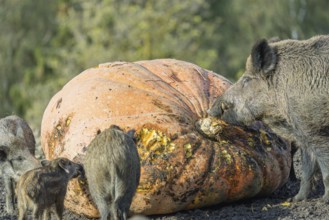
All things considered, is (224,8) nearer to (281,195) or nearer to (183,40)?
(183,40)

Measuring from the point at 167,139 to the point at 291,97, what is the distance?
4.99 ft

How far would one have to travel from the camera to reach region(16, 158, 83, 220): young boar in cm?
853

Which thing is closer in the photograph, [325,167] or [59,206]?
[59,206]

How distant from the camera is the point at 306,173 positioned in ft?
32.0

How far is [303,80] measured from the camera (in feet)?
31.2

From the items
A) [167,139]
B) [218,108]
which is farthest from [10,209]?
[218,108]

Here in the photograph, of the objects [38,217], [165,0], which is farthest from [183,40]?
[38,217]

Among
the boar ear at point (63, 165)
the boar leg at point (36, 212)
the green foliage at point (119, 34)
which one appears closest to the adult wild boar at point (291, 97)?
the boar ear at point (63, 165)

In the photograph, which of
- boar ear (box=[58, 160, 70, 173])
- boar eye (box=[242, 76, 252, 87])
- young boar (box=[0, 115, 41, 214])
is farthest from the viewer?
young boar (box=[0, 115, 41, 214])

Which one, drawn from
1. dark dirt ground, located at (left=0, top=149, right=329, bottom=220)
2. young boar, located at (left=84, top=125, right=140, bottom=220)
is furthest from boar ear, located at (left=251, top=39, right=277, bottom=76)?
young boar, located at (left=84, top=125, right=140, bottom=220)

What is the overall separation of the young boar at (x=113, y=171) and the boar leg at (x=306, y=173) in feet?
7.26

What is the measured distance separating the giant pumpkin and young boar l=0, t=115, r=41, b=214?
2.46 ft

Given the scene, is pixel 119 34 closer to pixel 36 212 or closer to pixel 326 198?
pixel 326 198

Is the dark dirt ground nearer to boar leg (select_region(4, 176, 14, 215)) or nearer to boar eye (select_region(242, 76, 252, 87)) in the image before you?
boar leg (select_region(4, 176, 14, 215))
